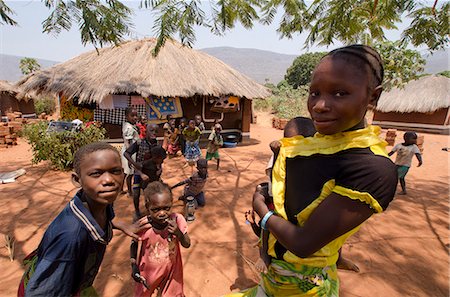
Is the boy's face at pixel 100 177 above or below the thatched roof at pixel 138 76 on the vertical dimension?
below

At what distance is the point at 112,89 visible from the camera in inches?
324

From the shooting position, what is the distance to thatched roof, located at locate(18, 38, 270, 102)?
848 cm

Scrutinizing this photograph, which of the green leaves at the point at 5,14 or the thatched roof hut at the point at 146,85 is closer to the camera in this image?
the green leaves at the point at 5,14

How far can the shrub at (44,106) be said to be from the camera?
20678 millimetres

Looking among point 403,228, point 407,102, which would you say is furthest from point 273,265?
point 407,102

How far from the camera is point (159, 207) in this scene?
200cm

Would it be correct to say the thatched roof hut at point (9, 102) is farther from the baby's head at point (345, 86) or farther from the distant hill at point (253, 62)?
the distant hill at point (253, 62)

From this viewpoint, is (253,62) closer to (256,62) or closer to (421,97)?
(256,62)

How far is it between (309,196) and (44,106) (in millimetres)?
25656

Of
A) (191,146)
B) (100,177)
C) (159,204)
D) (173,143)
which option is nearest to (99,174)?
(100,177)

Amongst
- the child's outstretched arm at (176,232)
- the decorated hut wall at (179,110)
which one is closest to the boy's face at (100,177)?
the child's outstretched arm at (176,232)

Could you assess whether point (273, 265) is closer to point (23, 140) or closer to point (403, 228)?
point (403, 228)

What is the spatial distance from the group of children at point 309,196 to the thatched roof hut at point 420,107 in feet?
57.6

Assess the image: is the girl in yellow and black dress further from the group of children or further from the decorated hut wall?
the decorated hut wall
